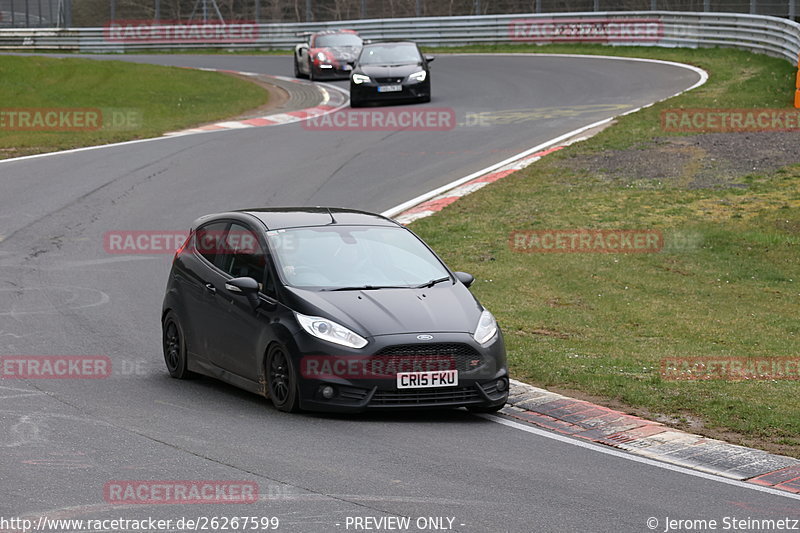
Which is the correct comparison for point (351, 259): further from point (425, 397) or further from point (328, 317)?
point (425, 397)

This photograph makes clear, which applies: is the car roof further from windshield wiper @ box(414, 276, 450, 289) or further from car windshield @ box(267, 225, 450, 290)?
windshield wiper @ box(414, 276, 450, 289)

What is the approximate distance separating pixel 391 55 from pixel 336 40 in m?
8.57

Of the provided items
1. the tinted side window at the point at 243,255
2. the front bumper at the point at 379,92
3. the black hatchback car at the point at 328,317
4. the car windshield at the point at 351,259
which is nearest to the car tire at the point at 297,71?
the front bumper at the point at 379,92

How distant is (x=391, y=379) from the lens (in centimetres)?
957

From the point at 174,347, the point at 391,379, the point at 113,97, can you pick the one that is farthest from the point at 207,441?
the point at 113,97

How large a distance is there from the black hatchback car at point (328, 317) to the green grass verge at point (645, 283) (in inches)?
52.6

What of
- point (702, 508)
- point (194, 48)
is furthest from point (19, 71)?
point (702, 508)

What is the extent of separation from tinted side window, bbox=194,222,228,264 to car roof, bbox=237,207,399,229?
0.31 metres

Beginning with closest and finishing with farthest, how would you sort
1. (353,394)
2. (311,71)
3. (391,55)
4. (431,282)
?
1. (353,394)
2. (431,282)
3. (391,55)
4. (311,71)

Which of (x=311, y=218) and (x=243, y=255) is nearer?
(x=243, y=255)

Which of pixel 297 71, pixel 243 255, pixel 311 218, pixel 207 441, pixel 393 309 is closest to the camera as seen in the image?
pixel 207 441

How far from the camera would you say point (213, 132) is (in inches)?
1076

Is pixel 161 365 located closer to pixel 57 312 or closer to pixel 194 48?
pixel 57 312

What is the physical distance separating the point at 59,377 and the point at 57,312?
267 cm
